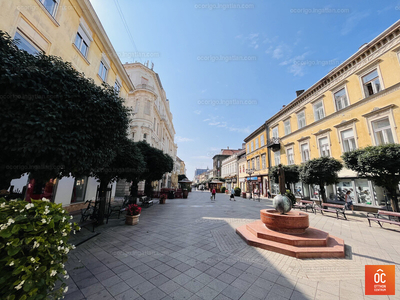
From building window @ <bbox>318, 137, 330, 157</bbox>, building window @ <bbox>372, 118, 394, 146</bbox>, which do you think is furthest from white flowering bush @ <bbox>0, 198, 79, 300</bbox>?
building window @ <bbox>318, 137, 330, 157</bbox>

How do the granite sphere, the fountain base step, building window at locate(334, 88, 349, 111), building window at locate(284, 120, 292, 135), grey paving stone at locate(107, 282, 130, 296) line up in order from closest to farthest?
grey paving stone at locate(107, 282, 130, 296) < the fountain base step < the granite sphere < building window at locate(334, 88, 349, 111) < building window at locate(284, 120, 292, 135)

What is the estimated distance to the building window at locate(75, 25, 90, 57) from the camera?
9.05 metres

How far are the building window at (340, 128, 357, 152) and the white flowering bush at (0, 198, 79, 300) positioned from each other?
17139 mm

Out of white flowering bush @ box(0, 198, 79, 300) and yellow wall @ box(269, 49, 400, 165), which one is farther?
yellow wall @ box(269, 49, 400, 165)

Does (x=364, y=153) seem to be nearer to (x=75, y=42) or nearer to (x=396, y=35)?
(x=396, y=35)

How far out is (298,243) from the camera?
4.95 meters

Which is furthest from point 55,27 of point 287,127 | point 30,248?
point 287,127

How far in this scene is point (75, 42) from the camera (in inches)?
348

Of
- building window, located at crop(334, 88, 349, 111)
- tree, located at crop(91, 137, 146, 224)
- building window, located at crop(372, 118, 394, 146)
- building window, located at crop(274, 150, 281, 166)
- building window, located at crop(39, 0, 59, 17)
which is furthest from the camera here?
building window, located at crop(274, 150, 281, 166)

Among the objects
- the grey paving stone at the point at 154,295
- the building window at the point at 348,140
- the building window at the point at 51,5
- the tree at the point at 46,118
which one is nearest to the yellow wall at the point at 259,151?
the building window at the point at 348,140

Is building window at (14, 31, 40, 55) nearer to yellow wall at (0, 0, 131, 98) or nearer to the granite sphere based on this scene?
yellow wall at (0, 0, 131, 98)

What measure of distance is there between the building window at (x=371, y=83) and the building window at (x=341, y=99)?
1379mm

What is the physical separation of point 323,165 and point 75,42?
57.9 feet

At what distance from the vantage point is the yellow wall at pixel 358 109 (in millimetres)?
10188
